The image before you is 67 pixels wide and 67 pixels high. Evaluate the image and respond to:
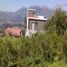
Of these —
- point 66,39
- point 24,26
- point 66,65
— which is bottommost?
point 24,26

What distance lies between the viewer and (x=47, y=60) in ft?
37.5

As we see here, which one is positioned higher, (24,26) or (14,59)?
(14,59)

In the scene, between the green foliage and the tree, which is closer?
the green foliage

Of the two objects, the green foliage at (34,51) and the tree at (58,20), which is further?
the tree at (58,20)

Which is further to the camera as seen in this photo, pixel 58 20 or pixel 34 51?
pixel 58 20

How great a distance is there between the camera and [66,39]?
1184 cm

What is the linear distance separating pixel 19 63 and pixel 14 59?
0.22 meters

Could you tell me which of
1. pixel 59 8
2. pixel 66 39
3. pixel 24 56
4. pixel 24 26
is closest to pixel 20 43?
pixel 24 56

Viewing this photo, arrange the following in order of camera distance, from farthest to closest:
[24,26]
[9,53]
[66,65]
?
1. [24,26]
2. [66,65]
3. [9,53]

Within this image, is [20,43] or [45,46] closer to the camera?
[20,43]

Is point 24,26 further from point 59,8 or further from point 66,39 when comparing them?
point 66,39

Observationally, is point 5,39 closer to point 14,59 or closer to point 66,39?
point 14,59

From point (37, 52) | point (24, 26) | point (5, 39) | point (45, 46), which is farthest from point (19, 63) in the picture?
point (24, 26)

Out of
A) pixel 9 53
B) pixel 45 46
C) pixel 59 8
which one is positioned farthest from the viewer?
pixel 59 8
